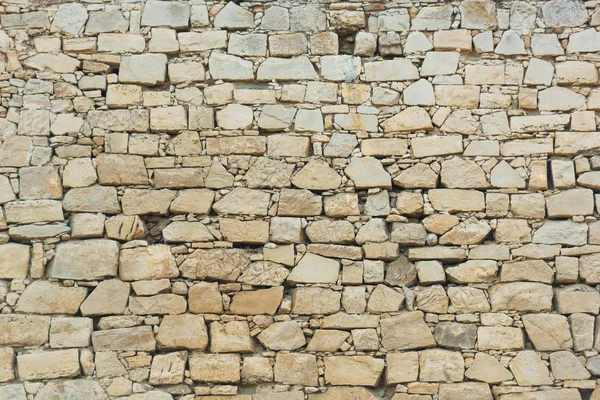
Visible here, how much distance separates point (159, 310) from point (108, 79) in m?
1.96

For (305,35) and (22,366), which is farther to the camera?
(305,35)

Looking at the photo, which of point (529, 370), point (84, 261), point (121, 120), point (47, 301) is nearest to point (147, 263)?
point (84, 261)

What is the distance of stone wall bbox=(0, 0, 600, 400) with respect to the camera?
478 centimetres

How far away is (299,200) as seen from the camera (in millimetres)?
4984

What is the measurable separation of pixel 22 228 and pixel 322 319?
2.47 meters

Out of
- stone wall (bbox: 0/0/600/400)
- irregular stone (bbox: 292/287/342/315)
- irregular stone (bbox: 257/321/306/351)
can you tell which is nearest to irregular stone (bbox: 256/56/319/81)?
stone wall (bbox: 0/0/600/400)

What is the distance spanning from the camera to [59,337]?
190 inches

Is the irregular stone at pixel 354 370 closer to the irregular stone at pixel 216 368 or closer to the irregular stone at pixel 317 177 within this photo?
the irregular stone at pixel 216 368

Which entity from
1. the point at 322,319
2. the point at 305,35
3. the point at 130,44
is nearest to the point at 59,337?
the point at 322,319

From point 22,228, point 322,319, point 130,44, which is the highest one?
point 130,44

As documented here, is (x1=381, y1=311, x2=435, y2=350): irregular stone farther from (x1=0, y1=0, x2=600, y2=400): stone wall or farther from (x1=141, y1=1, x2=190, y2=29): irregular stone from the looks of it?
(x1=141, y1=1, x2=190, y2=29): irregular stone

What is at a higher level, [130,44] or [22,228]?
[130,44]

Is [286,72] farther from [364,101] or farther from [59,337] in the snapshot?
[59,337]

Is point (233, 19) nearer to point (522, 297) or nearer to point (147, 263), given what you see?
point (147, 263)
